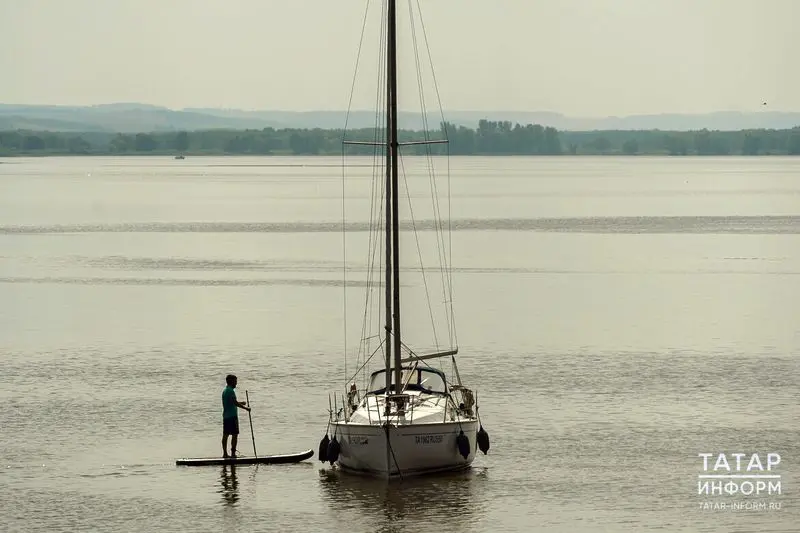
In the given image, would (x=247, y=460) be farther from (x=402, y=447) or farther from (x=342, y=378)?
(x=342, y=378)

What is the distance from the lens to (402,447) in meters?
30.9

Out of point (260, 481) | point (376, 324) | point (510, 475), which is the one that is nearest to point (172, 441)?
point (260, 481)

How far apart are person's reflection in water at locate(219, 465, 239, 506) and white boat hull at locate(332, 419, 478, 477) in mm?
2278

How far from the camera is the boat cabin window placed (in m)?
34.3

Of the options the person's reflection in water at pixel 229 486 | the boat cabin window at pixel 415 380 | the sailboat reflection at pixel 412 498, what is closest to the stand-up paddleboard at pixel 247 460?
the person's reflection in water at pixel 229 486

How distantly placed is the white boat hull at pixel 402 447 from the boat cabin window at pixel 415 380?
2.44 m

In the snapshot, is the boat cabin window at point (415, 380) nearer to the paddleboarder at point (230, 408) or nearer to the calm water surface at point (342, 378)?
the calm water surface at point (342, 378)

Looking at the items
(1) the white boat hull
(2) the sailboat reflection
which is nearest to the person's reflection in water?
(2) the sailboat reflection

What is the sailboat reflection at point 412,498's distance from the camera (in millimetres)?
29031

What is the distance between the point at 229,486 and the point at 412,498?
387cm

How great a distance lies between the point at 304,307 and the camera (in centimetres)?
6775

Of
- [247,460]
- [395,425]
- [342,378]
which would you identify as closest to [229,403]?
[247,460]

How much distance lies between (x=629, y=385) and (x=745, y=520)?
15807 millimetres

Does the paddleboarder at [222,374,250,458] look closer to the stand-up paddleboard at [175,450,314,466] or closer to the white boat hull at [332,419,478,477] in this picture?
the stand-up paddleboard at [175,450,314,466]
